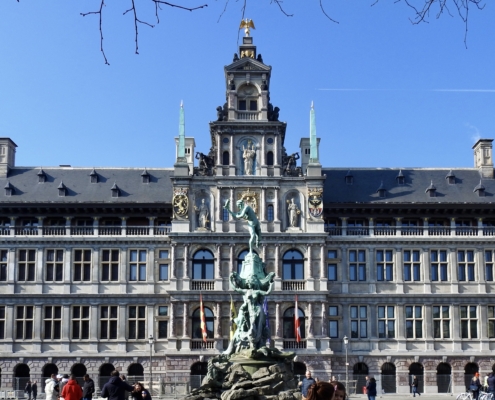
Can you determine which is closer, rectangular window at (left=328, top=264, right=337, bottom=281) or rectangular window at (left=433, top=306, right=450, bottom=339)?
rectangular window at (left=433, top=306, right=450, bottom=339)

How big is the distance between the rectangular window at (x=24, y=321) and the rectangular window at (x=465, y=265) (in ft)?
103

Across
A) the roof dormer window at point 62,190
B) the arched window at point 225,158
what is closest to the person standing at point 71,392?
the arched window at point 225,158

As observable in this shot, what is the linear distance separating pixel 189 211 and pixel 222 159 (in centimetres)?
457

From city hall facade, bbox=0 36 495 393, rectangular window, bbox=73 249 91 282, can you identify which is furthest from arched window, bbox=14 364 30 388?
rectangular window, bbox=73 249 91 282

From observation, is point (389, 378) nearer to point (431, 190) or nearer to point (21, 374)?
point (431, 190)

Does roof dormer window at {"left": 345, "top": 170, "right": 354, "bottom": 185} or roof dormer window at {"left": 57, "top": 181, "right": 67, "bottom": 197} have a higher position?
roof dormer window at {"left": 345, "top": 170, "right": 354, "bottom": 185}

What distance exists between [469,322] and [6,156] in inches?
Answer: 1474

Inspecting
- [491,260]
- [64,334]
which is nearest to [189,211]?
[64,334]

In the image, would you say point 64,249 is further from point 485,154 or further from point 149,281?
point 485,154

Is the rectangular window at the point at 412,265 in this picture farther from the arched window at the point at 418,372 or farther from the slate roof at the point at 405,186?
the arched window at the point at 418,372

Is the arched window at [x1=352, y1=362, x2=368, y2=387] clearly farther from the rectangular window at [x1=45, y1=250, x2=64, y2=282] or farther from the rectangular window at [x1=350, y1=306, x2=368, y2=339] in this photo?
the rectangular window at [x1=45, y1=250, x2=64, y2=282]

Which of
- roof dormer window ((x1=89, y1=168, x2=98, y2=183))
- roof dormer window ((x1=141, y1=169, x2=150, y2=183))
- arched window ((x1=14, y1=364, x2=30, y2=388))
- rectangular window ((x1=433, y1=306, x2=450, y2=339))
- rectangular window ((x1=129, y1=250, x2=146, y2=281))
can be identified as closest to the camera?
arched window ((x1=14, y1=364, x2=30, y2=388))

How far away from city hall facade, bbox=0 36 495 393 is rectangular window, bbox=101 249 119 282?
0.07 m

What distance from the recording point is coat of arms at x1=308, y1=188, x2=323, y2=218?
57.5 meters
